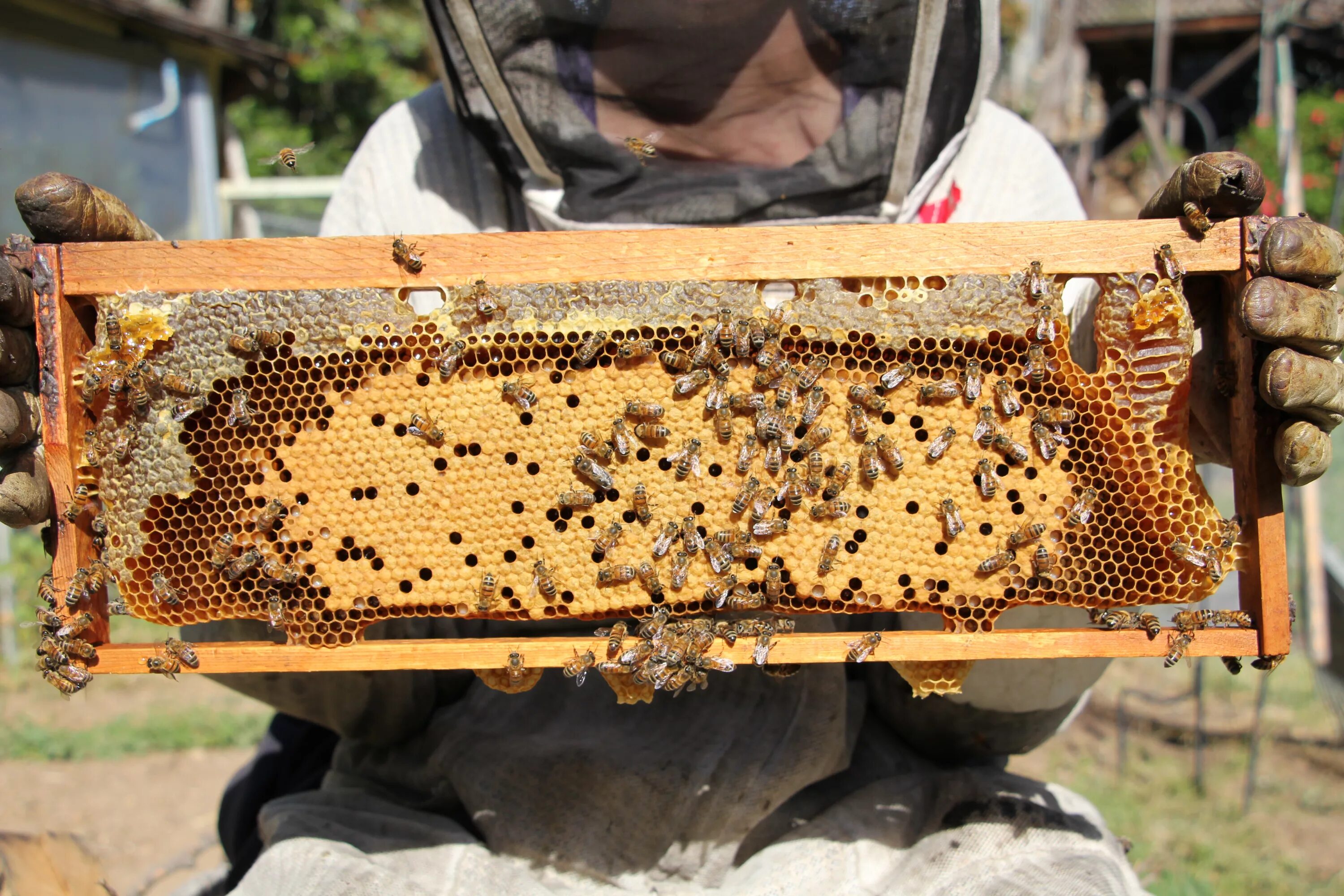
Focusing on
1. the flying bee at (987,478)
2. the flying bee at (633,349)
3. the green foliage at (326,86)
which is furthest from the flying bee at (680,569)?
the green foliage at (326,86)

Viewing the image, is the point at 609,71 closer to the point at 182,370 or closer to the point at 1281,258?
the point at 182,370

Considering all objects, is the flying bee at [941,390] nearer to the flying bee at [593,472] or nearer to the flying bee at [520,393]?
the flying bee at [593,472]

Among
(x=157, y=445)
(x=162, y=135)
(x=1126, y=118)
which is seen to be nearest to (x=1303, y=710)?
(x=157, y=445)

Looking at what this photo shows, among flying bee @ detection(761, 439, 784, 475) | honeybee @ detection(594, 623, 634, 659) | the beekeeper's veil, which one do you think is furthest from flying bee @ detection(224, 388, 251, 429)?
flying bee @ detection(761, 439, 784, 475)

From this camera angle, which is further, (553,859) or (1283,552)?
(553,859)

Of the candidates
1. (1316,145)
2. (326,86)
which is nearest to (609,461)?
(326,86)

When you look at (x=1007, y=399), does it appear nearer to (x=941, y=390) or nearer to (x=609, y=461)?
(x=941, y=390)
